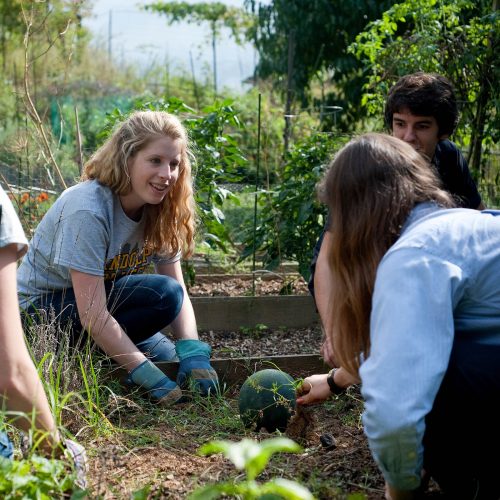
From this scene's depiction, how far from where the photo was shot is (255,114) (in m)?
12.8

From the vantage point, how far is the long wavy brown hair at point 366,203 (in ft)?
6.81

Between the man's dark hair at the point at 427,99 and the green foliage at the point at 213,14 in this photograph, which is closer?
the man's dark hair at the point at 427,99

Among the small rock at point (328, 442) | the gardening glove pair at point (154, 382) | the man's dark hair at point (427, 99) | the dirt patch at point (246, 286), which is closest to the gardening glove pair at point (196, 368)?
the gardening glove pair at point (154, 382)

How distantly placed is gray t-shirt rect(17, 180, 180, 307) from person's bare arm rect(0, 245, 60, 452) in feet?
4.80

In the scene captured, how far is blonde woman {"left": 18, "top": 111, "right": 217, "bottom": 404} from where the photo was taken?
3633 millimetres

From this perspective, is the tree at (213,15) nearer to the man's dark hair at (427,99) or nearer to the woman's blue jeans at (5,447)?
the man's dark hair at (427,99)

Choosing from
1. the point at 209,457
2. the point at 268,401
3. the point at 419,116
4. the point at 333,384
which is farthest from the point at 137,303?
the point at 419,116

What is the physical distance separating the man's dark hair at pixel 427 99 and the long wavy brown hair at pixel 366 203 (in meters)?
1.45

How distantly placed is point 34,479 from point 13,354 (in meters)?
0.32

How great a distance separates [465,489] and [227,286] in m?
3.57

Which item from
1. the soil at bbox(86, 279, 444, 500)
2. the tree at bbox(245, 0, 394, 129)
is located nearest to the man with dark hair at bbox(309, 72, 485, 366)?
the soil at bbox(86, 279, 444, 500)

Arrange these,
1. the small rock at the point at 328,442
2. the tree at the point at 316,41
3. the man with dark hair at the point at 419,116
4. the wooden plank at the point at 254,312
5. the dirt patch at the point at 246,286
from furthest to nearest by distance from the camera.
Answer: the tree at the point at 316,41 < the dirt patch at the point at 246,286 < the wooden plank at the point at 254,312 < the man with dark hair at the point at 419,116 < the small rock at the point at 328,442

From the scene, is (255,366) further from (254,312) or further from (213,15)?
(213,15)

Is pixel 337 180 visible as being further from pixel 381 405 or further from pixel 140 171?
pixel 140 171
